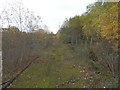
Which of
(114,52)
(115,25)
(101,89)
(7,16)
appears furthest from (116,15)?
(7,16)

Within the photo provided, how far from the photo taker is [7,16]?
6.41 m

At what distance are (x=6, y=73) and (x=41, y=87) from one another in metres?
1.64

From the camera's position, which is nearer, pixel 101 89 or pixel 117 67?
pixel 101 89

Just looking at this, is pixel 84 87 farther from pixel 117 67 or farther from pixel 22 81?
pixel 22 81

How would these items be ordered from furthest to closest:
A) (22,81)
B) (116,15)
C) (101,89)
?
(22,81) < (116,15) < (101,89)

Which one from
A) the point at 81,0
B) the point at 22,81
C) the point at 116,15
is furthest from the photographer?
the point at 81,0

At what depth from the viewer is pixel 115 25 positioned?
17.0 ft

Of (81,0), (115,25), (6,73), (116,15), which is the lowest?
(6,73)

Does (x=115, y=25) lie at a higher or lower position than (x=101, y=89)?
higher

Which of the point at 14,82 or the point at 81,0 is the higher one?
the point at 81,0

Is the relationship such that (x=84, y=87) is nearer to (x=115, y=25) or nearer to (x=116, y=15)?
(x=115, y=25)

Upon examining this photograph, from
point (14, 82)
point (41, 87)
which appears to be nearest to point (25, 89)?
point (41, 87)

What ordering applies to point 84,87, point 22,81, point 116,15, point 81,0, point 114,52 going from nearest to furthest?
point 84,87
point 116,15
point 22,81
point 114,52
point 81,0

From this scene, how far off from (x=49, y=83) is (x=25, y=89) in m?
1.05
